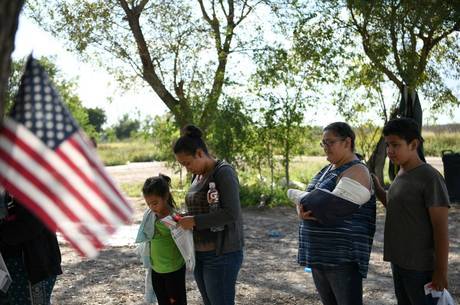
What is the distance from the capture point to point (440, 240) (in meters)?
3.30

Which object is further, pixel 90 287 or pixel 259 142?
pixel 259 142

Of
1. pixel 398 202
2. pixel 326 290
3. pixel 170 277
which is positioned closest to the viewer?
pixel 398 202

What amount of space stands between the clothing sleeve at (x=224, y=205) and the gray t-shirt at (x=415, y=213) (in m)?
0.96

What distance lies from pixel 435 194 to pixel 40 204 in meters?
2.11

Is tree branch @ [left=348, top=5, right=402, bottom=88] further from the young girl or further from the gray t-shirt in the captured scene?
the gray t-shirt

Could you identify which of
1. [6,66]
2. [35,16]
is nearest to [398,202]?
[6,66]

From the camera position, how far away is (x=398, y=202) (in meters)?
3.47

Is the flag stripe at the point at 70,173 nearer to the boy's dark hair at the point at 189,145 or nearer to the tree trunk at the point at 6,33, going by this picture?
the tree trunk at the point at 6,33

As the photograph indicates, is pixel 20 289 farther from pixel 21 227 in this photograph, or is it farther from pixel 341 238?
pixel 341 238

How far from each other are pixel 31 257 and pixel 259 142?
10621 mm

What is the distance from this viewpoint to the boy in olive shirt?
3.31 metres

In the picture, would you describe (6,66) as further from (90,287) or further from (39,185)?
(90,287)

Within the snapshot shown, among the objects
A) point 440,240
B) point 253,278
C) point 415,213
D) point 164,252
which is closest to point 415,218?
point 415,213

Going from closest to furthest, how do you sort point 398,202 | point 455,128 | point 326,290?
point 398,202
point 326,290
point 455,128
